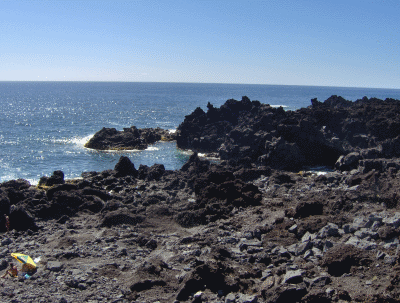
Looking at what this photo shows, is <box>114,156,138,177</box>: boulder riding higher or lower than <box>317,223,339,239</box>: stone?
lower

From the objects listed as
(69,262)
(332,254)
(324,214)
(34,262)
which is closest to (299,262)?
(332,254)

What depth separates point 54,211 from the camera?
19.0m

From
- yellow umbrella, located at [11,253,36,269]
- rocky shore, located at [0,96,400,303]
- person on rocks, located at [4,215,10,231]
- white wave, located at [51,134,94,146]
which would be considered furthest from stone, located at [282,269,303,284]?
white wave, located at [51,134,94,146]

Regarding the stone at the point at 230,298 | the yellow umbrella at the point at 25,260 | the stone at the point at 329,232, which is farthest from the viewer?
the stone at the point at 329,232

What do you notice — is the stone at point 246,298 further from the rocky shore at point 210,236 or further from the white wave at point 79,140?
the white wave at point 79,140

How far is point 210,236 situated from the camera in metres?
15.4

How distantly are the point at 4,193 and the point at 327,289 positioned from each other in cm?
1714

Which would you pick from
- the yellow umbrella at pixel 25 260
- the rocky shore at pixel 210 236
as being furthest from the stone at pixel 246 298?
the yellow umbrella at pixel 25 260

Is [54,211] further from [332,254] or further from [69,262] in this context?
[332,254]

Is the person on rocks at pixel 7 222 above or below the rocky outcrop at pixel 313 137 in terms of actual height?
below

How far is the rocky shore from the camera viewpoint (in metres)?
10.4

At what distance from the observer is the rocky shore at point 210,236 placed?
10422 millimetres

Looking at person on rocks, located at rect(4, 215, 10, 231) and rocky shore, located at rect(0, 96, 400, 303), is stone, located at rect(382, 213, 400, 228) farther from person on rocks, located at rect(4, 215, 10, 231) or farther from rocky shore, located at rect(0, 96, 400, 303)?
person on rocks, located at rect(4, 215, 10, 231)

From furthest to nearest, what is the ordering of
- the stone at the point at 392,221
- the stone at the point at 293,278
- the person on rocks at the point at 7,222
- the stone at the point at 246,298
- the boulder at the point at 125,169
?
the boulder at the point at 125,169 < the person on rocks at the point at 7,222 < the stone at the point at 392,221 < the stone at the point at 293,278 < the stone at the point at 246,298
